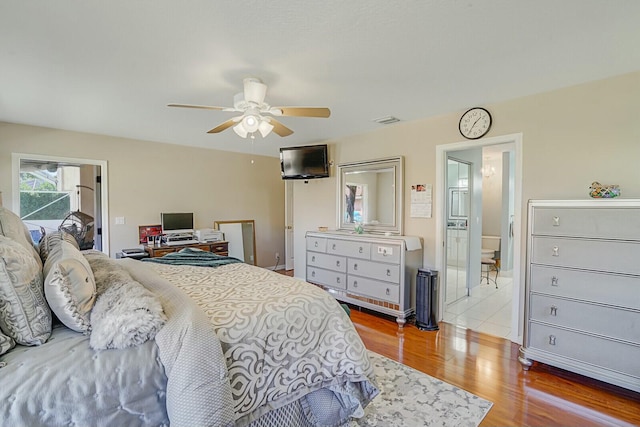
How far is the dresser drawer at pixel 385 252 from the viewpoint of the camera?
3538 millimetres

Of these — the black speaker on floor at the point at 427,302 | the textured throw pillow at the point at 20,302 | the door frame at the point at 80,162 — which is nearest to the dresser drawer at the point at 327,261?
the black speaker on floor at the point at 427,302

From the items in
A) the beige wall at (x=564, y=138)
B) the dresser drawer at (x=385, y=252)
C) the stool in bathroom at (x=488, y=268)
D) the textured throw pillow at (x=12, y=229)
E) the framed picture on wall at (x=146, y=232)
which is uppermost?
the beige wall at (x=564, y=138)

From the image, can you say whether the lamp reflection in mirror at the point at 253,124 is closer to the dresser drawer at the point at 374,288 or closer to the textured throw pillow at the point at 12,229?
the textured throw pillow at the point at 12,229

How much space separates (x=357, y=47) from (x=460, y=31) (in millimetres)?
635

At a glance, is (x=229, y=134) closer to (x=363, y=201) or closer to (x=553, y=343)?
(x=363, y=201)

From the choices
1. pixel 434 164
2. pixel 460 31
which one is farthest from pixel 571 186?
pixel 460 31

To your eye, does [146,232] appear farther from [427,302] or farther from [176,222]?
[427,302]

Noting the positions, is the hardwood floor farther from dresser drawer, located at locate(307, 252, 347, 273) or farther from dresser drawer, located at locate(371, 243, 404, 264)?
dresser drawer, located at locate(307, 252, 347, 273)

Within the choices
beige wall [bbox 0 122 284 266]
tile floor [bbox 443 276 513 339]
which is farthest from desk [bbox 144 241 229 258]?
tile floor [bbox 443 276 513 339]

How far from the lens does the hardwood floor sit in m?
2.01

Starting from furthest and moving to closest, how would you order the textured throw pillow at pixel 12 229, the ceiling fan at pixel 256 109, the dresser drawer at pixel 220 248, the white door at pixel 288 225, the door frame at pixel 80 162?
1. the white door at pixel 288 225
2. the dresser drawer at pixel 220 248
3. the door frame at pixel 80 162
4. the ceiling fan at pixel 256 109
5. the textured throw pillow at pixel 12 229

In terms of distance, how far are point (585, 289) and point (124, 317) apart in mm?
3047

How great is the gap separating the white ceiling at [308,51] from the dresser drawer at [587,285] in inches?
62.7

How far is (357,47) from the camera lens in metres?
2.05
